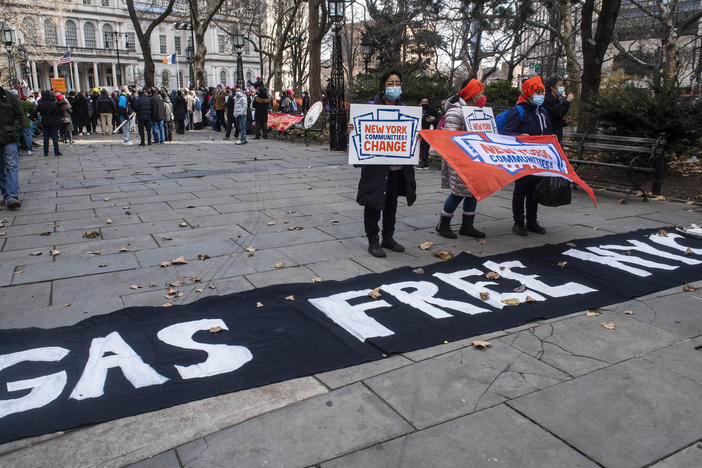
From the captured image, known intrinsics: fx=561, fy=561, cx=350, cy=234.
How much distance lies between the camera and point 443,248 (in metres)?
5.99

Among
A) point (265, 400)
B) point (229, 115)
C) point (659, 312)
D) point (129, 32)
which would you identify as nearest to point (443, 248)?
point (659, 312)

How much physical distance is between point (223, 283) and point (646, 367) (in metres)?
→ 3.30

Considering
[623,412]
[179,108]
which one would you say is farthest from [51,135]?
[623,412]

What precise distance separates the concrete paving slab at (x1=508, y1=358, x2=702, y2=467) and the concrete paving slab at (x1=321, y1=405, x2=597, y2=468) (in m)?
0.11

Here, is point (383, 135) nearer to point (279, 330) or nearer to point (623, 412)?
point (279, 330)

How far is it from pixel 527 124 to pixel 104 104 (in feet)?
67.1

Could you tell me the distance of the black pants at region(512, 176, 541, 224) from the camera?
6.45 meters

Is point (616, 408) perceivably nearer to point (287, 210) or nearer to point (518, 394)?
point (518, 394)

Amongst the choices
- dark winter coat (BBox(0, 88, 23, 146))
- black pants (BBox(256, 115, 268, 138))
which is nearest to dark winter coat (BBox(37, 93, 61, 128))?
black pants (BBox(256, 115, 268, 138))

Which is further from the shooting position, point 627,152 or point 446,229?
point 627,152

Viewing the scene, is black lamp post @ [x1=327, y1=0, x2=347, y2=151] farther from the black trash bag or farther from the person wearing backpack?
the black trash bag

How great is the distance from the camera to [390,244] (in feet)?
19.3

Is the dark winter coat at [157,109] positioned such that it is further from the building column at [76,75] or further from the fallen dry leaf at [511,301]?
the building column at [76,75]

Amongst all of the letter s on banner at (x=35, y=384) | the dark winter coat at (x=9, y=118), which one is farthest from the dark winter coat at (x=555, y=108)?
the dark winter coat at (x=9, y=118)
